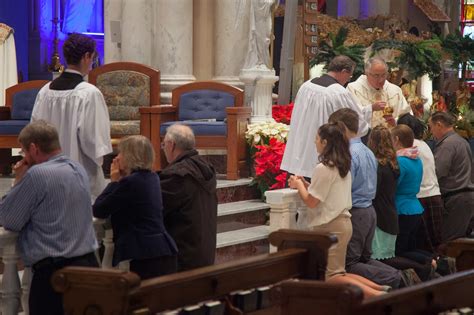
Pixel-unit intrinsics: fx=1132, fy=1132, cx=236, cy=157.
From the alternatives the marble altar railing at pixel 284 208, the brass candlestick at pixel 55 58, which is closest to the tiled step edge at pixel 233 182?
the marble altar railing at pixel 284 208

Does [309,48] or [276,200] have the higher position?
[309,48]

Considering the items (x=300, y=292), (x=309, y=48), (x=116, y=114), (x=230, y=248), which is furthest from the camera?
(x=309, y=48)

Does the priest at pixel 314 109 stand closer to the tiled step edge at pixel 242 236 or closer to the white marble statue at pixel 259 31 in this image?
the tiled step edge at pixel 242 236

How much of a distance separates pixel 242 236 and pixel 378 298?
211 inches

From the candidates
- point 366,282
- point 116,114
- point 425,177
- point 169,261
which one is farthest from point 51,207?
point 116,114

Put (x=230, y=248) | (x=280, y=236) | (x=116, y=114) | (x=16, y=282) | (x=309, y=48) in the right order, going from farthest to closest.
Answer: (x=309, y=48), (x=116, y=114), (x=230, y=248), (x=16, y=282), (x=280, y=236)

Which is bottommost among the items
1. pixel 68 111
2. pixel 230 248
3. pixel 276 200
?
pixel 230 248

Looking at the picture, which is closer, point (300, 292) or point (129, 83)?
point (300, 292)

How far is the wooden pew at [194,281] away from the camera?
4207 millimetres

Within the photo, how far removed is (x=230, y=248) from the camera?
9234 millimetres

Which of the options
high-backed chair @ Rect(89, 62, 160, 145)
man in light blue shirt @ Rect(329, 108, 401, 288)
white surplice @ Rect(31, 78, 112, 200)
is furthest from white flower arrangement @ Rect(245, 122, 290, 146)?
white surplice @ Rect(31, 78, 112, 200)

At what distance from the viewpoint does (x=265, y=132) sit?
432 inches

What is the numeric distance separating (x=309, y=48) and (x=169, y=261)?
7193 millimetres

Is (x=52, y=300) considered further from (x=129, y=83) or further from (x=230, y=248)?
(x=129, y=83)
